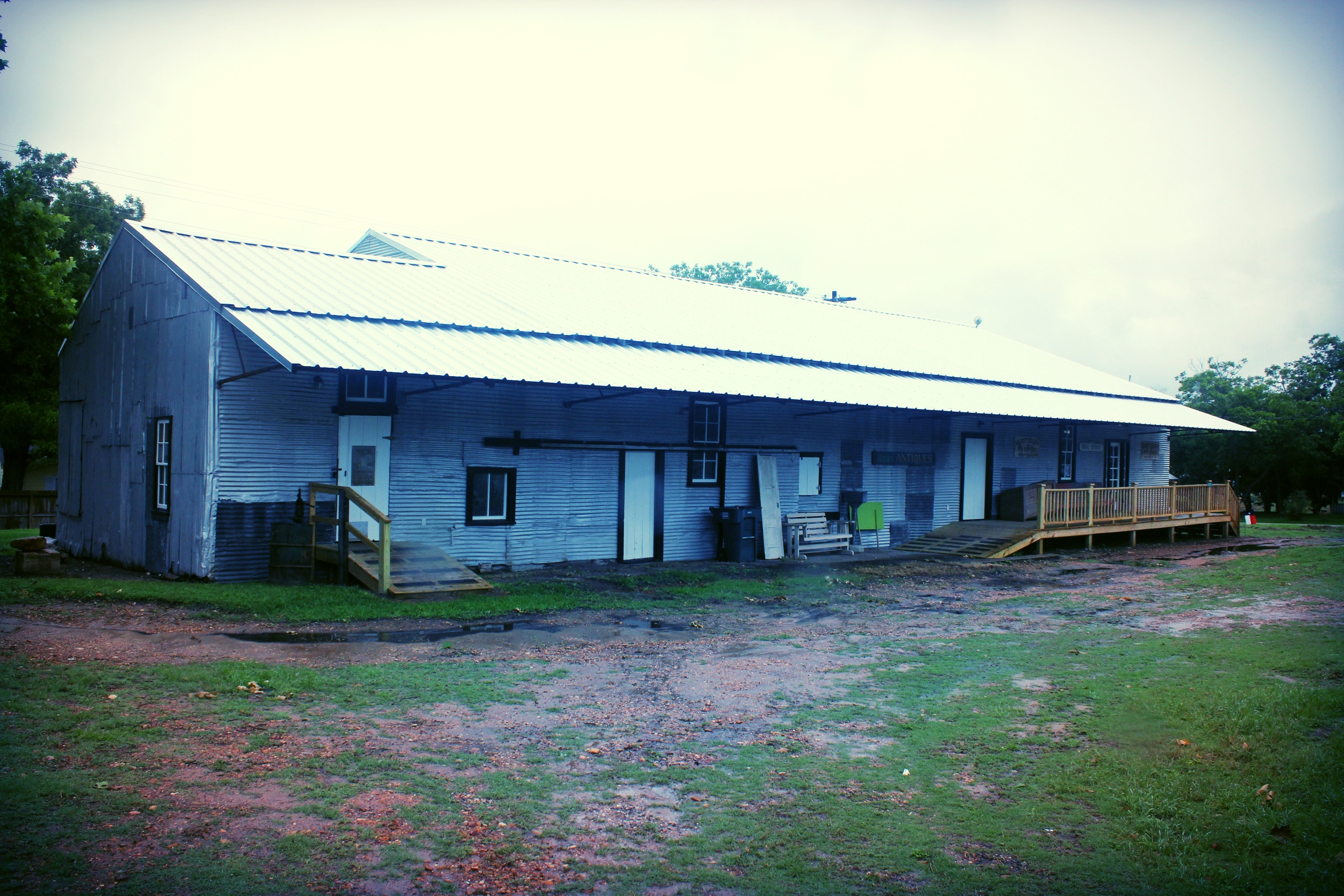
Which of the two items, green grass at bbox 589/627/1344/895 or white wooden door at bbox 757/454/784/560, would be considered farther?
white wooden door at bbox 757/454/784/560

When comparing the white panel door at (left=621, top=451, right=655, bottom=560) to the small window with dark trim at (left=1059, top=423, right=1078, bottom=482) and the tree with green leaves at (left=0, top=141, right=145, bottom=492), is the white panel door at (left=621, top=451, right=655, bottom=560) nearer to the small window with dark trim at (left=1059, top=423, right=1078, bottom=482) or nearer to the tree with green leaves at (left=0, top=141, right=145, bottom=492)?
the tree with green leaves at (left=0, top=141, right=145, bottom=492)

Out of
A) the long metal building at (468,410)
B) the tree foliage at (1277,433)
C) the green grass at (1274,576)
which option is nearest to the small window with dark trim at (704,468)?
the long metal building at (468,410)

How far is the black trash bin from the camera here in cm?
1880

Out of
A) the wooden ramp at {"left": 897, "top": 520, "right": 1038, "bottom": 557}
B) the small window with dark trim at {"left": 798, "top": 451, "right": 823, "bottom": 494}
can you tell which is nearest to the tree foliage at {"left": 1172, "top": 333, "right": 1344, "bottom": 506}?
the wooden ramp at {"left": 897, "top": 520, "right": 1038, "bottom": 557}

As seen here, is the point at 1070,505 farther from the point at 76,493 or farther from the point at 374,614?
the point at 76,493

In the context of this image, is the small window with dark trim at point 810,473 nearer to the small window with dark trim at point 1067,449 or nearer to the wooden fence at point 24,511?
the small window with dark trim at point 1067,449

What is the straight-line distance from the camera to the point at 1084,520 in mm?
23734

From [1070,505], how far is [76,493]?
22767mm

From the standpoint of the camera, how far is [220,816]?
4.89 m

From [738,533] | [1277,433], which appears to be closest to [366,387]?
[738,533]

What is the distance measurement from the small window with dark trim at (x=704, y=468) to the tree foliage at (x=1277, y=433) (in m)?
31.8

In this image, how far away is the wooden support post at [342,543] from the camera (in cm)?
1341

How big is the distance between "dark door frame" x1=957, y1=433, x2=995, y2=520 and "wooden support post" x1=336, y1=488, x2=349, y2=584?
1636cm

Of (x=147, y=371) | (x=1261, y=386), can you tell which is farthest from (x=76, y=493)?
(x=1261, y=386)
